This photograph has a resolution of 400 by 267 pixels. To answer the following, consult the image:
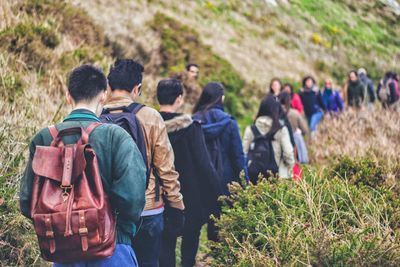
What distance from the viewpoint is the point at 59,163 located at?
285 cm

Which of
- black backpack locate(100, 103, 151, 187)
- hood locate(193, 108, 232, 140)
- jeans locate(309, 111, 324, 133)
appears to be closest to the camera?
black backpack locate(100, 103, 151, 187)

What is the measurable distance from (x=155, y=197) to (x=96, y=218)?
1234 millimetres

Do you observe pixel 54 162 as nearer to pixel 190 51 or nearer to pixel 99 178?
pixel 99 178

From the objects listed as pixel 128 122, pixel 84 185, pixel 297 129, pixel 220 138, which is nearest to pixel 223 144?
pixel 220 138

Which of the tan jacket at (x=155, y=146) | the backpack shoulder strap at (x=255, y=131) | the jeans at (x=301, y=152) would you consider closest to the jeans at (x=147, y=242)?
the tan jacket at (x=155, y=146)

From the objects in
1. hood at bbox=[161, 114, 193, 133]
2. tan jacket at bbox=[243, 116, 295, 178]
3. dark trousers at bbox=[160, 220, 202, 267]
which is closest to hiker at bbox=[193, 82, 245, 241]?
dark trousers at bbox=[160, 220, 202, 267]

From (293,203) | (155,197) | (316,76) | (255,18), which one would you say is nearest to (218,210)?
(293,203)

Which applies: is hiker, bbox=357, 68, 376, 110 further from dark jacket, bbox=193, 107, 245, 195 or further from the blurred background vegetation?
dark jacket, bbox=193, 107, 245, 195

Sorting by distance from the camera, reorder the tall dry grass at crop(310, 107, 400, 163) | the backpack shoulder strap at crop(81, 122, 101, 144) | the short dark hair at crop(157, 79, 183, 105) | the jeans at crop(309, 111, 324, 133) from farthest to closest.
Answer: the jeans at crop(309, 111, 324, 133) → the tall dry grass at crop(310, 107, 400, 163) → the short dark hair at crop(157, 79, 183, 105) → the backpack shoulder strap at crop(81, 122, 101, 144)

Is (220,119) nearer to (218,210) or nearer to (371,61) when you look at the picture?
(218,210)

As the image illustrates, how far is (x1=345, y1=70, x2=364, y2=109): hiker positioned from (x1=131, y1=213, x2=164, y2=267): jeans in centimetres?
1042

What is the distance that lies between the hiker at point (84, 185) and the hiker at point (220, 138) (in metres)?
2.58

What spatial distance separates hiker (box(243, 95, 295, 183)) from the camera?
6.77m

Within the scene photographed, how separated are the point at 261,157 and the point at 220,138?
1099 millimetres
